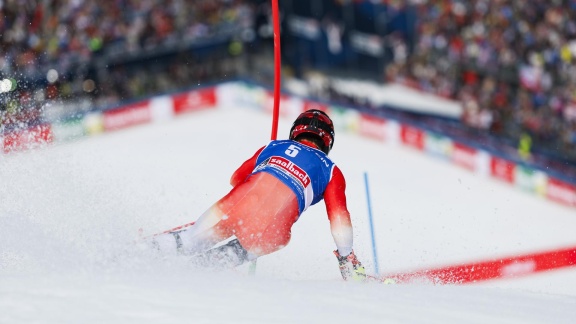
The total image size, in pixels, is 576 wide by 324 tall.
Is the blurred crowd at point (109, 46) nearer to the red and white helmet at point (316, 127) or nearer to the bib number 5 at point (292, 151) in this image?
the red and white helmet at point (316, 127)

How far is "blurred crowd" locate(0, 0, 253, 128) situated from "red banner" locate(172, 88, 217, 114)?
→ 1260mm

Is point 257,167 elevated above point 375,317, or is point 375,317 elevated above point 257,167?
point 257,167

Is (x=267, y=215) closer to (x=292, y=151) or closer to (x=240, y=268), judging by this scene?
(x=292, y=151)

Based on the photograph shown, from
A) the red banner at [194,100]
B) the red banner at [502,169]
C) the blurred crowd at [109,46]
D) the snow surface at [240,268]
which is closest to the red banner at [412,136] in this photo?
the snow surface at [240,268]

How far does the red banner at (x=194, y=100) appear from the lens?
2098 centimetres

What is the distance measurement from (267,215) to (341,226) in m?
0.57

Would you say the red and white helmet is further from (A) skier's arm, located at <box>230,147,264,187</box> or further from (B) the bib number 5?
(A) skier's arm, located at <box>230,147,264,187</box>

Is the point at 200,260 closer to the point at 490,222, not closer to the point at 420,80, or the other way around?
the point at 490,222

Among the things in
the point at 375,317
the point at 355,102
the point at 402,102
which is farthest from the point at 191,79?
the point at 375,317

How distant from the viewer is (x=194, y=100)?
21.1 metres

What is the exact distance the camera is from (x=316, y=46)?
26391 mm

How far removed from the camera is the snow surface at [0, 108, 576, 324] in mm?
5367

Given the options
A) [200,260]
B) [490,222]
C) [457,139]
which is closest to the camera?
[200,260]

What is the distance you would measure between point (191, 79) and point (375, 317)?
17.5 meters
